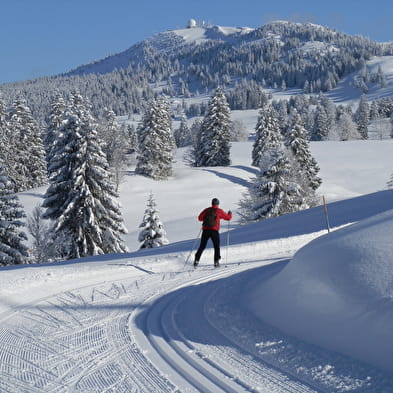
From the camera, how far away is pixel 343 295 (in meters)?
4.45

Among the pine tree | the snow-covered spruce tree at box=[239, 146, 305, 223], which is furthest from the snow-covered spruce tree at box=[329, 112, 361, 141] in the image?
the snow-covered spruce tree at box=[239, 146, 305, 223]

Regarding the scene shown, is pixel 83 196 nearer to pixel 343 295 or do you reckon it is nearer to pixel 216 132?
pixel 343 295

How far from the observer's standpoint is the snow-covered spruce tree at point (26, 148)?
45750mm

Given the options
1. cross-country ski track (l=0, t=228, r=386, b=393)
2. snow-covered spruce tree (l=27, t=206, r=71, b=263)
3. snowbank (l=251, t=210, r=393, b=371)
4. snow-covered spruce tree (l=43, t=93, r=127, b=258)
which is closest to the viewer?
cross-country ski track (l=0, t=228, r=386, b=393)

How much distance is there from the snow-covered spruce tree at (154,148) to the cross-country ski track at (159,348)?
43157 millimetres

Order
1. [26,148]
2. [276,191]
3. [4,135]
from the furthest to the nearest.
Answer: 1. [26,148]
2. [4,135]
3. [276,191]

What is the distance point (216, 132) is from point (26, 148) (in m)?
24.0

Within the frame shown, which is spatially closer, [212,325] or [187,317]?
[212,325]

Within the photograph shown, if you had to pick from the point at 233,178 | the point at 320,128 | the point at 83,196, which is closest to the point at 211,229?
the point at 83,196

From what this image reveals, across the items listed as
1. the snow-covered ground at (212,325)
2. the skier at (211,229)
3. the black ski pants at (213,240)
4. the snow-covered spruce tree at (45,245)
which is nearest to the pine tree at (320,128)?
the snow-covered spruce tree at (45,245)

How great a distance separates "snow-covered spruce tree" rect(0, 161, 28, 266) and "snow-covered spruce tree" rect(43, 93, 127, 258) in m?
1.67

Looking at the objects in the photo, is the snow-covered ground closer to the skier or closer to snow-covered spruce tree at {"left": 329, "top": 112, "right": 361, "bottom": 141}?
the skier

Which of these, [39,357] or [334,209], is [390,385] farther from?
[334,209]

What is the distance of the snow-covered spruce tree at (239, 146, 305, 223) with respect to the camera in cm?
3181
